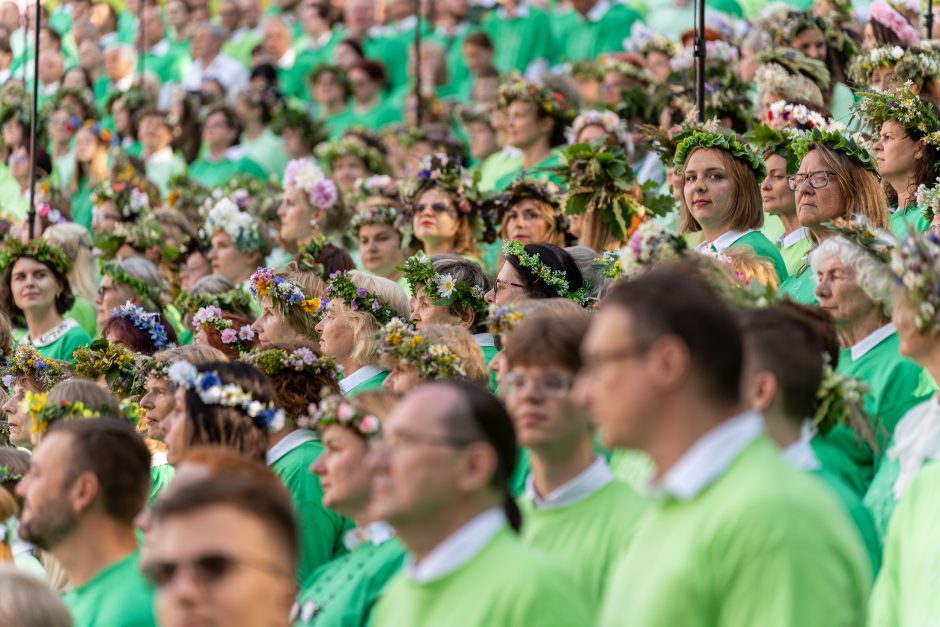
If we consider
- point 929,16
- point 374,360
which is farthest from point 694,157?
point 929,16

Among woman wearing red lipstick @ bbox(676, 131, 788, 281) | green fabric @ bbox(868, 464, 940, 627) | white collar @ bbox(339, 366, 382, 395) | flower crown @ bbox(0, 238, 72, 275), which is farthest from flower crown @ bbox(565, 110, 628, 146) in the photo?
green fabric @ bbox(868, 464, 940, 627)

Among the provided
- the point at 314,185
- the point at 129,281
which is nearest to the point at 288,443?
the point at 129,281

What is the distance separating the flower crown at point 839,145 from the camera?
8.60 m

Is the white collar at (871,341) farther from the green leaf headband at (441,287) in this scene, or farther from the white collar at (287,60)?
the white collar at (287,60)

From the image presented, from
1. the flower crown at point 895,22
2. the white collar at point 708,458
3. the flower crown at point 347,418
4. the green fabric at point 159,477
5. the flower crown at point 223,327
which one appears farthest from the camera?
the flower crown at point 895,22

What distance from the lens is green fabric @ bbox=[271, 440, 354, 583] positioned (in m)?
6.85

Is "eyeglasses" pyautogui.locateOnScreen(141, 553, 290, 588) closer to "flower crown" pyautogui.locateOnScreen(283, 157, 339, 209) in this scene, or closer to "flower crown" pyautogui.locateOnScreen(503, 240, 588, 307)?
"flower crown" pyautogui.locateOnScreen(503, 240, 588, 307)

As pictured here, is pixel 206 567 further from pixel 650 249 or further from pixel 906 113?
pixel 906 113

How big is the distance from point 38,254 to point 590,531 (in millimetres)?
7037

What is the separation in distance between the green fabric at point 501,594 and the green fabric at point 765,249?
4363 mm

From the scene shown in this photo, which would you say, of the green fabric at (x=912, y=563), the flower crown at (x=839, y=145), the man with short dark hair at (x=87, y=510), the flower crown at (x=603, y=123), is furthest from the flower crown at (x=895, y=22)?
the man with short dark hair at (x=87, y=510)

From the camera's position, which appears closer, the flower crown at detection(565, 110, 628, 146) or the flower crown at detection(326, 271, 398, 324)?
the flower crown at detection(326, 271, 398, 324)

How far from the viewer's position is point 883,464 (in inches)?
243

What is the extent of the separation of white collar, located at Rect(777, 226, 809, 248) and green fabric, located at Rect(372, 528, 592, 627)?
5148 mm
